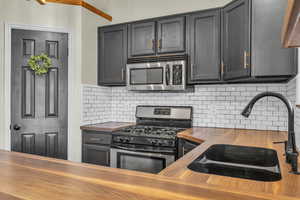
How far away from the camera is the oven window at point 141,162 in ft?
8.01

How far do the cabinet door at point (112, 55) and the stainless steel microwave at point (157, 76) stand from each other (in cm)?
20

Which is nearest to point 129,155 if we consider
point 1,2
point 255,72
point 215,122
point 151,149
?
point 151,149

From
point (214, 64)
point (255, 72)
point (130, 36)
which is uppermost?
point (130, 36)

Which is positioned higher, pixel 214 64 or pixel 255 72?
pixel 214 64

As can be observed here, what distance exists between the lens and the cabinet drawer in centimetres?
282

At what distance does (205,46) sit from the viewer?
2.63 m

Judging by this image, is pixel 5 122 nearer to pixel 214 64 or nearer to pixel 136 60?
pixel 136 60

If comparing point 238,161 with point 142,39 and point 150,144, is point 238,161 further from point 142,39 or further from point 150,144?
point 142,39

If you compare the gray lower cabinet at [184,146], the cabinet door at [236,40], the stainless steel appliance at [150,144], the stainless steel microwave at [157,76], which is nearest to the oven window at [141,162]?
the stainless steel appliance at [150,144]

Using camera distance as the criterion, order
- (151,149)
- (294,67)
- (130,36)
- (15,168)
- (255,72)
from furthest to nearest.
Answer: (130,36), (151,149), (255,72), (294,67), (15,168)

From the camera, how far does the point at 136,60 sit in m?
2.99

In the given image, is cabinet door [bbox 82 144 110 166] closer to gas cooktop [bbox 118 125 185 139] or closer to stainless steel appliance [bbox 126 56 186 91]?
gas cooktop [bbox 118 125 185 139]

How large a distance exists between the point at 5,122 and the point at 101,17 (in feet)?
6.49

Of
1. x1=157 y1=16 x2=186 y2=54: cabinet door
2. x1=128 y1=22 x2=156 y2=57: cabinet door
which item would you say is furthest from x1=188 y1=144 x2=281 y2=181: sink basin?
x1=128 y1=22 x2=156 y2=57: cabinet door
